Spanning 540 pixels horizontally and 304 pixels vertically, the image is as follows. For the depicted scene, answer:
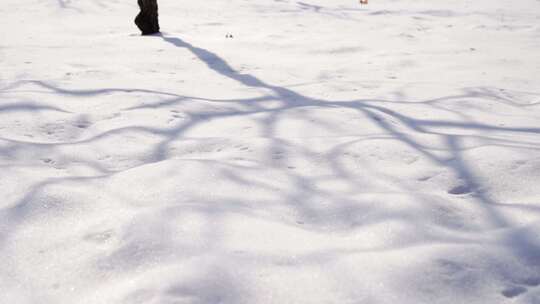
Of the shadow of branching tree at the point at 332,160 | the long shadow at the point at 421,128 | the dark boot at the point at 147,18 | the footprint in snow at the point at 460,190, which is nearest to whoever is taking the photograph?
the shadow of branching tree at the point at 332,160

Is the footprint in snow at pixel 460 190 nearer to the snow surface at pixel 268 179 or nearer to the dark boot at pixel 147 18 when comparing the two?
the snow surface at pixel 268 179

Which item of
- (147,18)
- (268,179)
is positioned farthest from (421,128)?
(147,18)

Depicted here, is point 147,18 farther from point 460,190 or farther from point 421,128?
point 460,190

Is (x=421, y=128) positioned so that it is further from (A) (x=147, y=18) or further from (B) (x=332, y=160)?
(A) (x=147, y=18)

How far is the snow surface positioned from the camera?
4.31 feet

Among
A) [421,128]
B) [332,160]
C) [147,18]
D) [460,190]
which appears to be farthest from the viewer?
[147,18]

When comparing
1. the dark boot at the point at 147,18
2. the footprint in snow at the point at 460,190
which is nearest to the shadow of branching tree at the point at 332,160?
the footprint in snow at the point at 460,190

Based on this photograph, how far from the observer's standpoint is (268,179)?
1.94 m

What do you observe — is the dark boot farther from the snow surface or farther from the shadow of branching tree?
the shadow of branching tree

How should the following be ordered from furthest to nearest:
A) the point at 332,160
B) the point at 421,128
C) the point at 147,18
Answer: the point at 147,18, the point at 421,128, the point at 332,160

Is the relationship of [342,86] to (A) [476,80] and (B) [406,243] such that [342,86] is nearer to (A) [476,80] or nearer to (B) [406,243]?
(A) [476,80]

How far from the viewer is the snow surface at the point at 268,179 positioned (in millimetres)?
1312

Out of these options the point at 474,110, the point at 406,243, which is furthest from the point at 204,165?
the point at 474,110

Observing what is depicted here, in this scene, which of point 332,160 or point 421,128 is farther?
point 421,128
